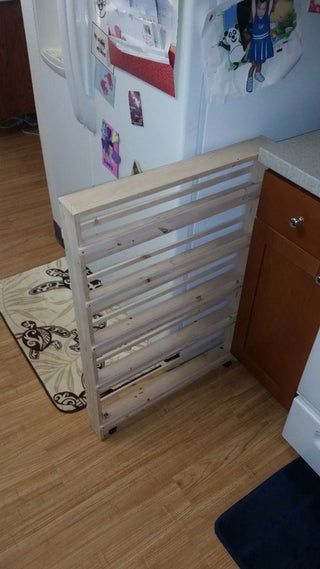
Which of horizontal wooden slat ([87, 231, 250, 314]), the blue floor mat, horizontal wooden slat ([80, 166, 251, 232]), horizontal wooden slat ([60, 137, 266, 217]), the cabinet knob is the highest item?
horizontal wooden slat ([60, 137, 266, 217])

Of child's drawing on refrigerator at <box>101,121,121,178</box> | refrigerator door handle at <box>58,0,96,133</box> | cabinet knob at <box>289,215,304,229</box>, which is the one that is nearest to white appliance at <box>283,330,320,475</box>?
cabinet knob at <box>289,215,304,229</box>

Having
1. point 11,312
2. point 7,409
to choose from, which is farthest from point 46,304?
point 7,409

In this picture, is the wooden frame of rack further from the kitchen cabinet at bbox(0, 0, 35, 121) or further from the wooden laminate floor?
the kitchen cabinet at bbox(0, 0, 35, 121)

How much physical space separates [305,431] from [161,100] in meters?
1.07

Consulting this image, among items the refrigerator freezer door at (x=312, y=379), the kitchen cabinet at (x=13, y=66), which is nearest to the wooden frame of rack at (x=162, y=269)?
the refrigerator freezer door at (x=312, y=379)

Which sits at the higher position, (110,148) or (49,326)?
(110,148)

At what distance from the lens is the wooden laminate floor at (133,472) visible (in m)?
1.30

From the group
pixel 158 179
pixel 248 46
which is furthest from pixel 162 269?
pixel 248 46

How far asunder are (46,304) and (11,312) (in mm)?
151

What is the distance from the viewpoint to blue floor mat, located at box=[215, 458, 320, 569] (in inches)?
50.8

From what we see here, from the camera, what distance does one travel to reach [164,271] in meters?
1.29

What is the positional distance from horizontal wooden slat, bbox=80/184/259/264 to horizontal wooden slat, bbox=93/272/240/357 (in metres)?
0.27

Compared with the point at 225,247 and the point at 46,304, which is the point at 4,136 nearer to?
the point at 46,304

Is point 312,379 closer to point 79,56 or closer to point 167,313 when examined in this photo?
point 167,313
